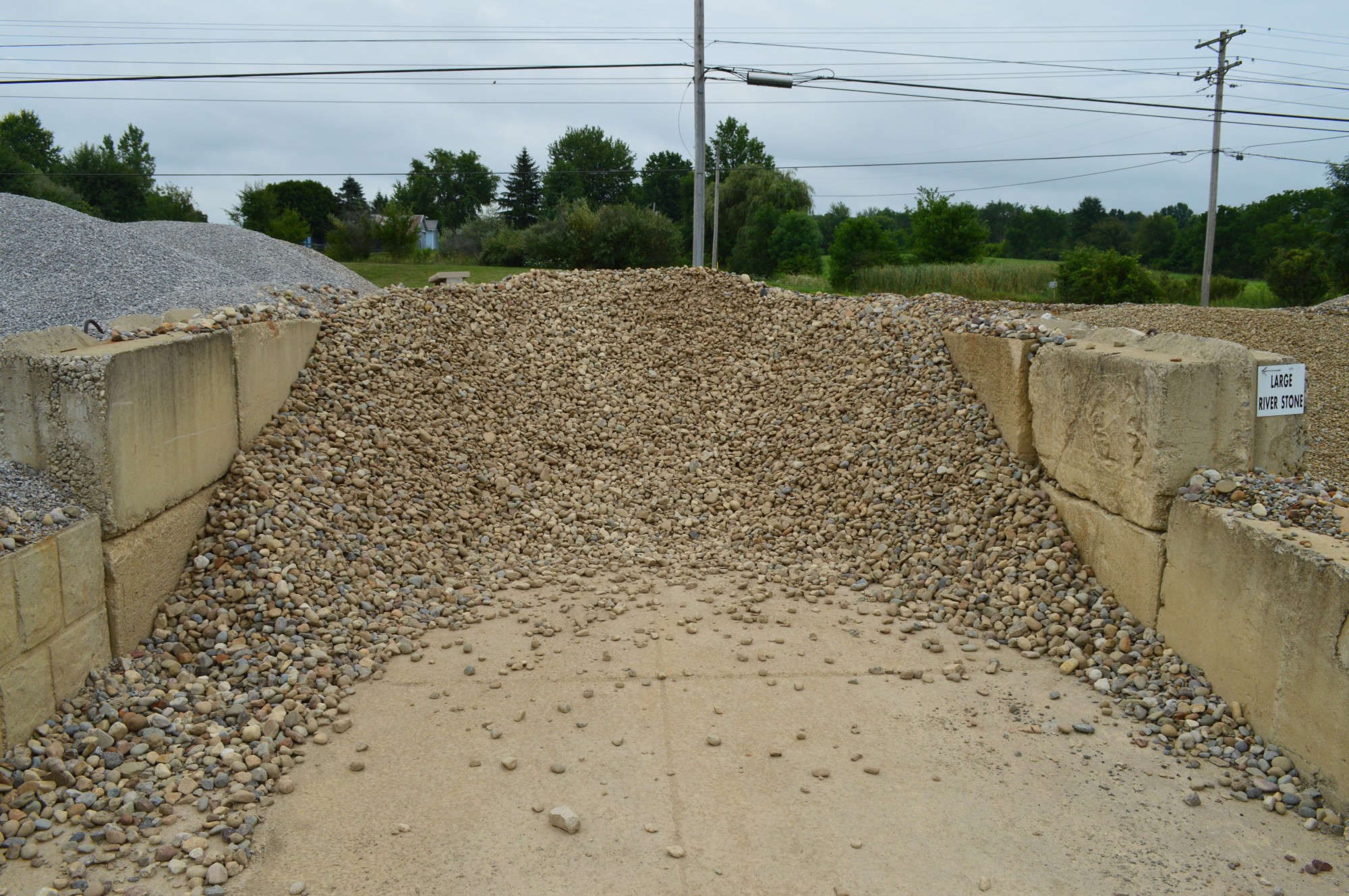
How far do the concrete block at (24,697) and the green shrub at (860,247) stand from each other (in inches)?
1225

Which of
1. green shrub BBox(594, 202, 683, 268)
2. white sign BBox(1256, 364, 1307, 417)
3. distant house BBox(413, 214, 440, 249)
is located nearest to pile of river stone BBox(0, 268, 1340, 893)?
white sign BBox(1256, 364, 1307, 417)

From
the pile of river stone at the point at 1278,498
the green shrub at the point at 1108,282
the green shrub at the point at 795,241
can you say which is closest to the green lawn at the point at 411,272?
the pile of river stone at the point at 1278,498

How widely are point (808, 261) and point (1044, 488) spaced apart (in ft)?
101

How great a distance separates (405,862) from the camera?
3156 mm

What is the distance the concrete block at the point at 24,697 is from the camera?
11.3ft

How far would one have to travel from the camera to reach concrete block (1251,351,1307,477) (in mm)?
4844

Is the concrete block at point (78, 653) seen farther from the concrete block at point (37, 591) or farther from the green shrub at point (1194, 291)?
the green shrub at point (1194, 291)

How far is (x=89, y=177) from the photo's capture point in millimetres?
30359

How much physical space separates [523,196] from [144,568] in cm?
4293

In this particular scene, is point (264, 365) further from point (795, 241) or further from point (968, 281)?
point (795, 241)

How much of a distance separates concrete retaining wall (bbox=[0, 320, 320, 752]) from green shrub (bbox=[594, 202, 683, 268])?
21.0m

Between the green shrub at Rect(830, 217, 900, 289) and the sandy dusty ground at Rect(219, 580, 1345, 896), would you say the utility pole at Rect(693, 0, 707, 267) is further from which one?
the green shrub at Rect(830, 217, 900, 289)

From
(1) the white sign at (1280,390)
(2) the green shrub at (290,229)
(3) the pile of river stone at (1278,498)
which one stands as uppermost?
(2) the green shrub at (290,229)

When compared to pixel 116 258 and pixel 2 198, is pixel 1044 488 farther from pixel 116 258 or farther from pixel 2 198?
pixel 2 198
